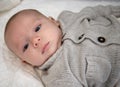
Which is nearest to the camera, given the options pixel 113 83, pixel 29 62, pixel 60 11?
pixel 113 83

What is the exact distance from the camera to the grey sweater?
92cm

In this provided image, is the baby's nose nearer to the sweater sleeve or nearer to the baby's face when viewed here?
the baby's face

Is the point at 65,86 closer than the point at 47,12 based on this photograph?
Yes

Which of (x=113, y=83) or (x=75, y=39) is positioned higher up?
(x=75, y=39)

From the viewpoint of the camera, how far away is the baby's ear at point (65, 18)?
110cm

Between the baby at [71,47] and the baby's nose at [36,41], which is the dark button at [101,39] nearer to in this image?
the baby at [71,47]

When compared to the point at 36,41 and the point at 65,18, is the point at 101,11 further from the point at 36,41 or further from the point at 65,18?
the point at 36,41

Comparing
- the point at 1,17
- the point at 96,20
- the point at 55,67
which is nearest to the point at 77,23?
the point at 96,20

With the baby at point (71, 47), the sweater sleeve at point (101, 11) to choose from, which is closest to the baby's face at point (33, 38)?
the baby at point (71, 47)

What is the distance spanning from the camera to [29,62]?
1.04 meters

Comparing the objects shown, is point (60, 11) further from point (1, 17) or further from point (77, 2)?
point (1, 17)

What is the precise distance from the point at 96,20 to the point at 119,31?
0.45 ft

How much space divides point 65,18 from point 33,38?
215mm

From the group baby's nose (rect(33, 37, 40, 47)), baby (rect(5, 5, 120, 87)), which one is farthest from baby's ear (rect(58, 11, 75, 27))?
baby's nose (rect(33, 37, 40, 47))
